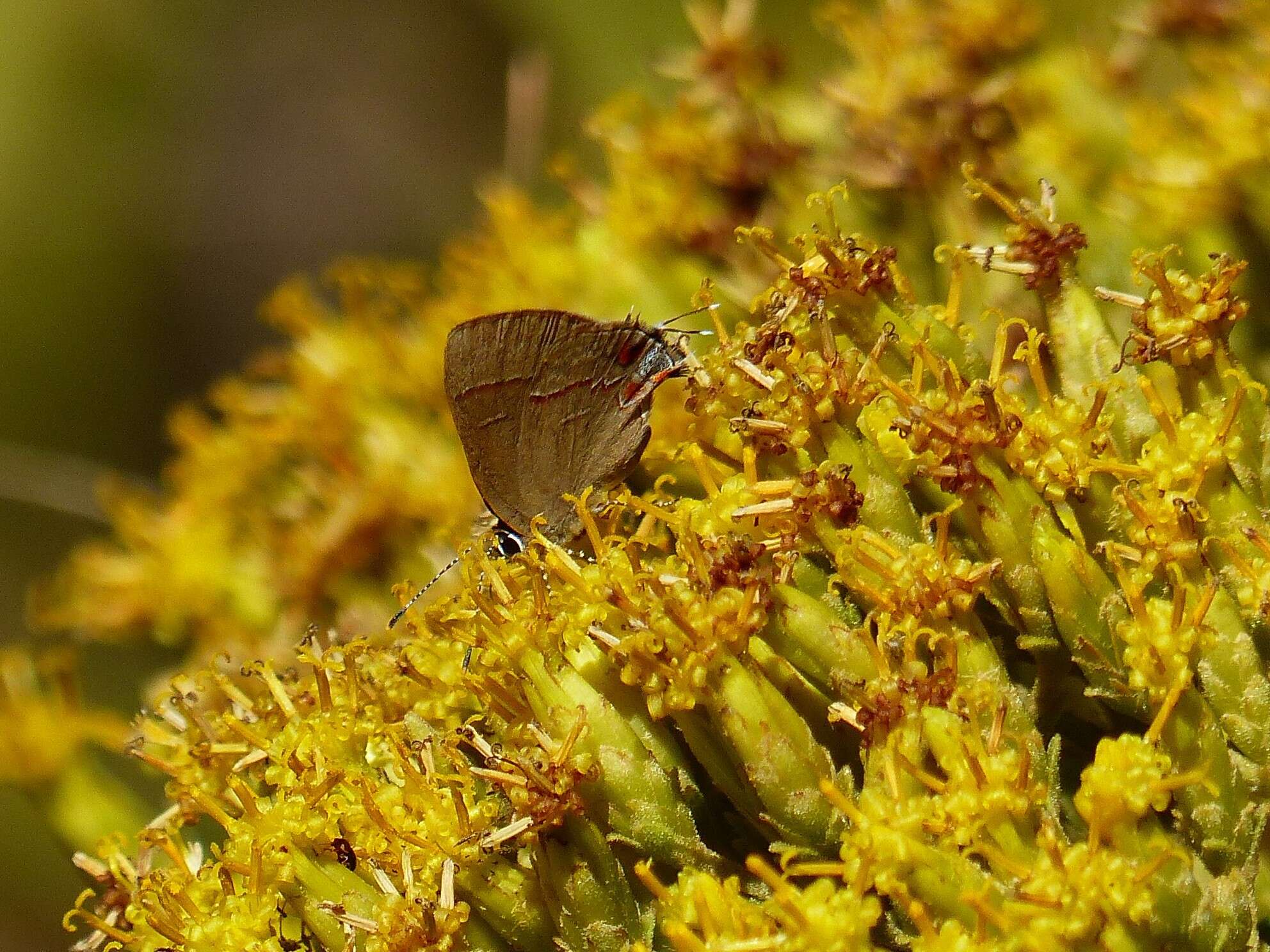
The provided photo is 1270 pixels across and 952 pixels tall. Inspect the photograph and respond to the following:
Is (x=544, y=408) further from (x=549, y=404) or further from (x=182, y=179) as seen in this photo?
(x=182, y=179)

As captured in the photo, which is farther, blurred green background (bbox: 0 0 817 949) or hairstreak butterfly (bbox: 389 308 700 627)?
blurred green background (bbox: 0 0 817 949)

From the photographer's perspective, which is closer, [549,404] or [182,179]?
[549,404]

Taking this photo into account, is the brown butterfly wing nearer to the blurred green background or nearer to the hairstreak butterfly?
the hairstreak butterfly

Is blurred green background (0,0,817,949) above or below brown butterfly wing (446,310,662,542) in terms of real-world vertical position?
above

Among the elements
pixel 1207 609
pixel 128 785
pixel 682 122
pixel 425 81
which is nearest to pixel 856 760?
pixel 1207 609

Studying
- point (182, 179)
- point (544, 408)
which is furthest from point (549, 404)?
point (182, 179)

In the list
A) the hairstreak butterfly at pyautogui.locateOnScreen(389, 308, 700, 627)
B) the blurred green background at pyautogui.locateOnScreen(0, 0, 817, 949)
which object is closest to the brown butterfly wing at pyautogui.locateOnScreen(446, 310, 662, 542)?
the hairstreak butterfly at pyautogui.locateOnScreen(389, 308, 700, 627)

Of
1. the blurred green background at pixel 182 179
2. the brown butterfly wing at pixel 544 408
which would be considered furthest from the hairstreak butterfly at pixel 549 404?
the blurred green background at pixel 182 179
